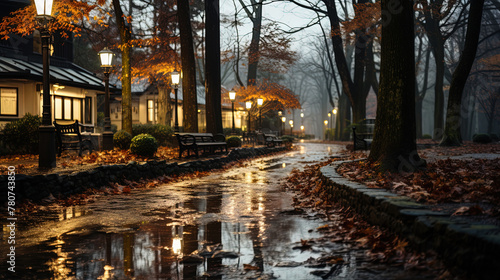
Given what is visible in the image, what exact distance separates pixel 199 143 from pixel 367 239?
472 inches

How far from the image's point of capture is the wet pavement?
12.8ft

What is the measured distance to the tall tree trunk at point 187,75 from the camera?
59.3 ft

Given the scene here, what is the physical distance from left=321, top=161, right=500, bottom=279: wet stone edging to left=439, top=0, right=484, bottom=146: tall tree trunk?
15.2 meters

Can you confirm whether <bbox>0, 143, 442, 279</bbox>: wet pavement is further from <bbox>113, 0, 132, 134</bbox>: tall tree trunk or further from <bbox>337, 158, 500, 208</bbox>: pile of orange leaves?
<bbox>113, 0, 132, 134</bbox>: tall tree trunk

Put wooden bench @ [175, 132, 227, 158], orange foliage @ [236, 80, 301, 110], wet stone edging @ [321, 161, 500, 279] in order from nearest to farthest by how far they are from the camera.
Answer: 1. wet stone edging @ [321, 161, 500, 279]
2. wooden bench @ [175, 132, 227, 158]
3. orange foliage @ [236, 80, 301, 110]

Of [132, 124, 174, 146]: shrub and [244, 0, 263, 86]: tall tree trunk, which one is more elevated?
[244, 0, 263, 86]: tall tree trunk

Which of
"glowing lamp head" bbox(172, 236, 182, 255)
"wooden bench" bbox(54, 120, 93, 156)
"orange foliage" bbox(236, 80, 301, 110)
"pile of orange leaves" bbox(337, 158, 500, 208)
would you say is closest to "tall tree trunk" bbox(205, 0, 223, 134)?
"wooden bench" bbox(54, 120, 93, 156)

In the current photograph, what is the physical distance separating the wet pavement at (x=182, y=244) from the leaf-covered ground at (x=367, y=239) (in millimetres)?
127

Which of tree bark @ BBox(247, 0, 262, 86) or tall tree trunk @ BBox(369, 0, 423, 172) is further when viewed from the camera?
tree bark @ BBox(247, 0, 262, 86)

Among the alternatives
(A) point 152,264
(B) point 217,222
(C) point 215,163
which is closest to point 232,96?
(C) point 215,163

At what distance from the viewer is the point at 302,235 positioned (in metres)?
5.30

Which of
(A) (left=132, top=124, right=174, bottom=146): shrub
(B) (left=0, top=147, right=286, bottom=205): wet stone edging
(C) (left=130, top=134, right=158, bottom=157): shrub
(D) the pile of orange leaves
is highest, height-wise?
(A) (left=132, top=124, right=174, bottom=146): shrub

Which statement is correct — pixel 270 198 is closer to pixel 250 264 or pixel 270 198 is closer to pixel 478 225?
pixel 250 264

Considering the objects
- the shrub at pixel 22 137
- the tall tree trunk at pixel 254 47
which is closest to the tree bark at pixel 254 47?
the tall tree trunk at pixel 254 47
